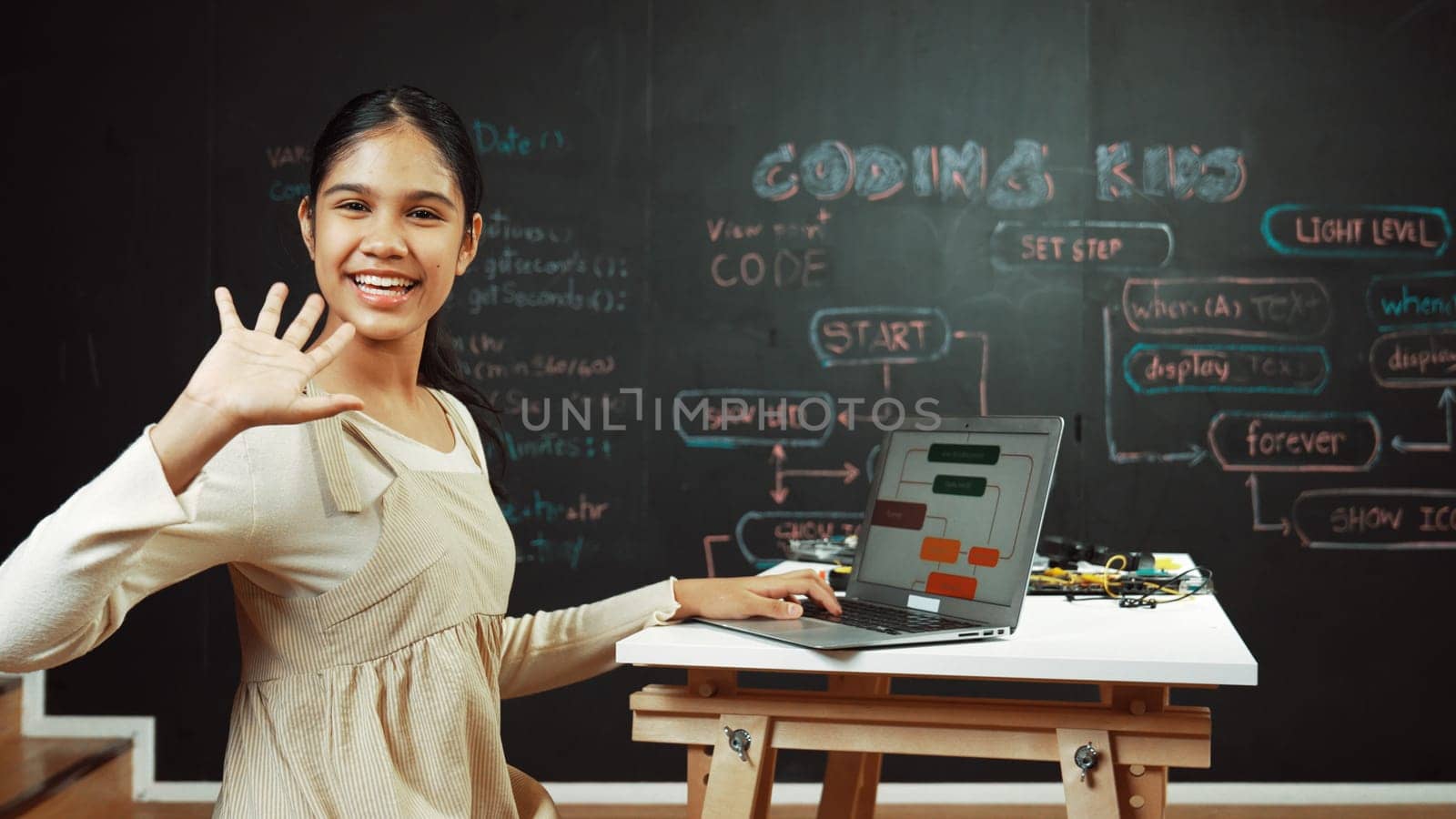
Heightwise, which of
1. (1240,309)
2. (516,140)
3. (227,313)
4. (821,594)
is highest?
(516,140)

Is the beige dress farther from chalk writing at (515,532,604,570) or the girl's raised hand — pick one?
chalk writing at (515,532,604,570)

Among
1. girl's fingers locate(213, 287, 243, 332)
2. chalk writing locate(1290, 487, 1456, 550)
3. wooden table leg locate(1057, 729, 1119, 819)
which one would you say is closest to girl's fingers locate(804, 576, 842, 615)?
wooden table leg locate(1057, 729, 1119, 819)

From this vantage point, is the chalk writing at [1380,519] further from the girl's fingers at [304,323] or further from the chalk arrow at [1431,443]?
the girl's fingers at [304,323]

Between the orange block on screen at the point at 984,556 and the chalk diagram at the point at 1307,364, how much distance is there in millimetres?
2293

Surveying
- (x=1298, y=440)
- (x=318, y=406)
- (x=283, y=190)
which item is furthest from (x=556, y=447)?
(x=318, y=406)

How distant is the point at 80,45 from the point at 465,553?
3178mm

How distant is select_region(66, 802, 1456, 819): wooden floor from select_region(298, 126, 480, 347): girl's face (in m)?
2.63

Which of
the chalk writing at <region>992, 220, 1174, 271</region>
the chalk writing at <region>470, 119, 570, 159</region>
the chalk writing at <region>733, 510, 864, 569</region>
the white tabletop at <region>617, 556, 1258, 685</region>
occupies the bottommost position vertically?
the chalk writing at <region>733, 510, 864, 569</region>

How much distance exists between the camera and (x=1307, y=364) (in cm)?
396

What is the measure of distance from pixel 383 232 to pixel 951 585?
86 centimetres

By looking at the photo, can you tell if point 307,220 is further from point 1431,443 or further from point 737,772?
point 1431,443

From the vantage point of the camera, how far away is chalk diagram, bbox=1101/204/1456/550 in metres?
3.95

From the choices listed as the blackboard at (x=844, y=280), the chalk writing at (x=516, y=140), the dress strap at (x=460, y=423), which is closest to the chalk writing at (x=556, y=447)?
the blackboard at (x=844, y=280)

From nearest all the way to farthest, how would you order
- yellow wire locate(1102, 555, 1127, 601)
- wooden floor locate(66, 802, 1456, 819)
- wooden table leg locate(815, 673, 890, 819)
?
yellow wire locate(1102, 555, 1127, 601)
wooden table leg locate(815, 673, 890, 819)
wooden floor locate(66, 802, 1456, 819)
